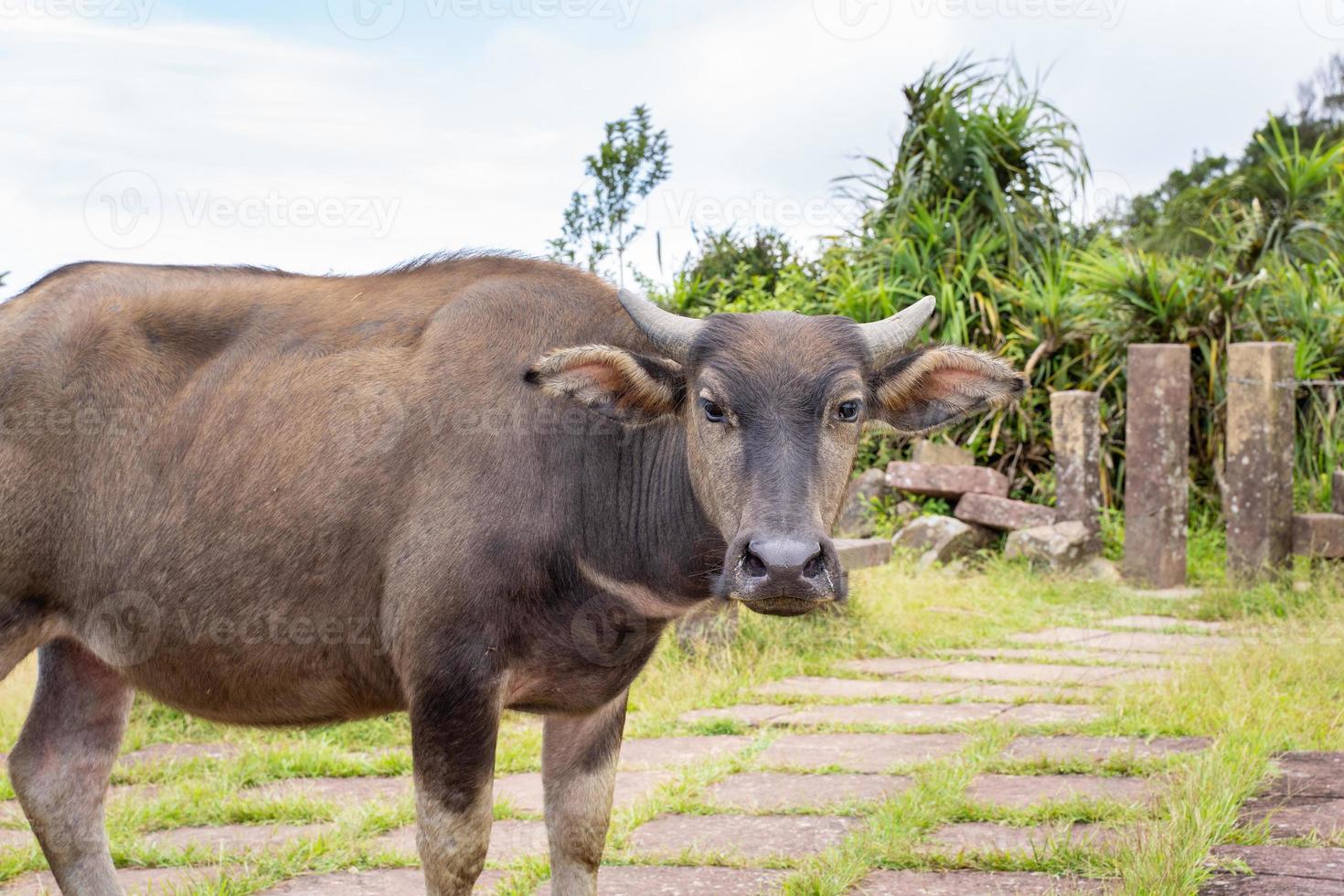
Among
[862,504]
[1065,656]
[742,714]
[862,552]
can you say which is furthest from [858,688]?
A: [862,504]

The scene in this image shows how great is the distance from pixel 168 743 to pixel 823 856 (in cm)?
330

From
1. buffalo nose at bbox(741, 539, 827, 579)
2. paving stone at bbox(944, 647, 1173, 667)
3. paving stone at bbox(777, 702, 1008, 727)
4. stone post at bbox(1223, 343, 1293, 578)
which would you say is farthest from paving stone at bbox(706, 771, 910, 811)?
stone post at bbox(1223, 343, 1293, 578)

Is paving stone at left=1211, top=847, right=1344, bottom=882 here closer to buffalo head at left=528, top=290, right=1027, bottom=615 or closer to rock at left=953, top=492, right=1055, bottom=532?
buffalo head at left=528, top=290, right=1027, bottom=615

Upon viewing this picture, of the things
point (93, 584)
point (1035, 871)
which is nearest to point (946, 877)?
point (1035, 871)

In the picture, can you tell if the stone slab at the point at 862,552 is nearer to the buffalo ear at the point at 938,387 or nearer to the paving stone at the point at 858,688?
the paving stone at the point at 858,688

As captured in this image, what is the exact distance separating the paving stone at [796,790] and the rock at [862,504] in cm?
644

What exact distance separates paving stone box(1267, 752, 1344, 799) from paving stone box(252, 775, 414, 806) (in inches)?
121

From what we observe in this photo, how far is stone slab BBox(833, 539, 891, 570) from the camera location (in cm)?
751

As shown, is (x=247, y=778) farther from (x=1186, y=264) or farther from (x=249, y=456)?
(x=1186, y=264)

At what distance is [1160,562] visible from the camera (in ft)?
31.9

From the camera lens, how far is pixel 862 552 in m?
7.71

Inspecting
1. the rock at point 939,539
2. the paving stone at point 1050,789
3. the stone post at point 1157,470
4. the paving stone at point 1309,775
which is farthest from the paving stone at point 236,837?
the stone post at point 1157,470

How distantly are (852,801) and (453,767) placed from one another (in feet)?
5.99

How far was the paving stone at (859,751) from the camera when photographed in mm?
5145
